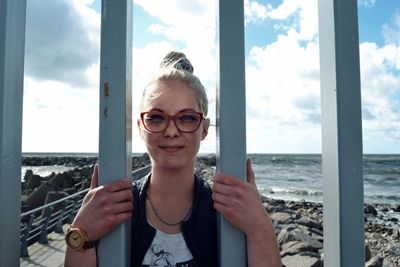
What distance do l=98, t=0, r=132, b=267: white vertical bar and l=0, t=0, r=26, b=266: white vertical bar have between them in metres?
0.32

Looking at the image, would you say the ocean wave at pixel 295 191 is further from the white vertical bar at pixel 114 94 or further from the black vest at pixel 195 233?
the white vertical bar at pixel 114 94

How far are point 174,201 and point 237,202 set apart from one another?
26.5 inches

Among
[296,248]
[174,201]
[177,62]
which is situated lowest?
[296,248]

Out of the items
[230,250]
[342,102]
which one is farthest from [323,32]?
[230,250]

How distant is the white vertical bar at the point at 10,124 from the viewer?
114 centimetres

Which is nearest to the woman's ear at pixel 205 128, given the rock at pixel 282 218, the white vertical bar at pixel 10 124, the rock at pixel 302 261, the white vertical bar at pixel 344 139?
the white vertical bar at pixel 344 139

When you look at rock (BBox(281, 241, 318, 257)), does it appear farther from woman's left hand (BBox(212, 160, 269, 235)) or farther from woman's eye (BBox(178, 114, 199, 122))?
woman's left hand (BBox(212, 160, 269, 235))

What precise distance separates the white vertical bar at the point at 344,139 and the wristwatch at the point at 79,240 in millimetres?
843

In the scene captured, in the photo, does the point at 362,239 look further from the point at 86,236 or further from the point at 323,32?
the point at 86,236

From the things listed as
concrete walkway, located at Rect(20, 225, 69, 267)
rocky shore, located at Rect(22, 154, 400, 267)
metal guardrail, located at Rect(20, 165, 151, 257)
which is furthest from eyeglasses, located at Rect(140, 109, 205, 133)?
concrete walkway, located at Rect(20, 225, 69, 267)

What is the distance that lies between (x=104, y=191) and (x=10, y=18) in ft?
2.24

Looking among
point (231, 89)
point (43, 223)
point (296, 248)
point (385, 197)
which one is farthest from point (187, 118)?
point (385, 197)

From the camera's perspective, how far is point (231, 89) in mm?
1135

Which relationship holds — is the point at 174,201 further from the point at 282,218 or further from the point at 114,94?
the point at 282,218
